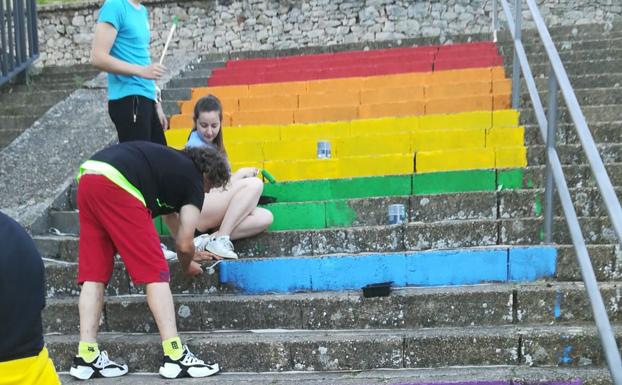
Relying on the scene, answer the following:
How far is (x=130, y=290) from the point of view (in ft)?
12.4

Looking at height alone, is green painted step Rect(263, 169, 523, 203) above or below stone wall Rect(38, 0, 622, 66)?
below

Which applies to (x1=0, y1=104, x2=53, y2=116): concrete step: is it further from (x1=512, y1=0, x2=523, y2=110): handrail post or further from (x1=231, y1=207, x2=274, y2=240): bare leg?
(x1=512, y1=0, x2=523, y2=110): handrail post

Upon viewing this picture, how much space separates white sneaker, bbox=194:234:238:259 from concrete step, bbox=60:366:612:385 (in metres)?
0.69

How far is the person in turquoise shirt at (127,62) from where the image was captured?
380 cm

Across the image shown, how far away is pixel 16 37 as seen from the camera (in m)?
6.98

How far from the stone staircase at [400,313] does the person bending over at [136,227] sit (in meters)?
0.16

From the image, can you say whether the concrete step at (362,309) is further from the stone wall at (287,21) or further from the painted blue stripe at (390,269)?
the stone wall at (287,21)

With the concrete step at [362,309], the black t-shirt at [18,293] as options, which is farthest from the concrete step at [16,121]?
the black t-shirt at [18,293]

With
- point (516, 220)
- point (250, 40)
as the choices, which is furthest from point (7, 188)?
point (250, 40)

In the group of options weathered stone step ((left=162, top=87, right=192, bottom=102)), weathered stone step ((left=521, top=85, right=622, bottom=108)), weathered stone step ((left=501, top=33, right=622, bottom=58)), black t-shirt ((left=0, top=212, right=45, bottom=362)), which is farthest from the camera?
weathered stone step ((left=162, top=87, right=192, bottom=102))

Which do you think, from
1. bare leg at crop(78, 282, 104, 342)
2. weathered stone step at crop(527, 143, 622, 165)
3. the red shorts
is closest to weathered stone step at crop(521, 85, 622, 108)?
weathered stone step at crop(527, 143, 622, 165)

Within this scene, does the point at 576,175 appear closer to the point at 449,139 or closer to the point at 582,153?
the point at 582,153

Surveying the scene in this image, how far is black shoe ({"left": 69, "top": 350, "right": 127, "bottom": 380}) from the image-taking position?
124 inches

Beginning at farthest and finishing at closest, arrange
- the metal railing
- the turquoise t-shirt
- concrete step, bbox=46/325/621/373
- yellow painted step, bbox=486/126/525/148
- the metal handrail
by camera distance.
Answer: the metal railing
yellow painted step, bbox=486/126/525/148
the turquoise t-shirt
concrete step, bbox=46/325/621/373
the metal handrail
